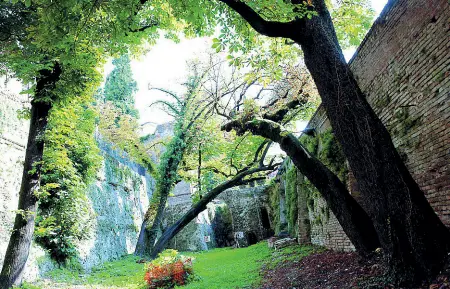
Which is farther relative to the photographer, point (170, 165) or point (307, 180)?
point (170, 165)

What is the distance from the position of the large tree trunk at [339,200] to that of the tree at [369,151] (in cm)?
110

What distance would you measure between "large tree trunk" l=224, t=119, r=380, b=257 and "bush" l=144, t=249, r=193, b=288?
4.17 m

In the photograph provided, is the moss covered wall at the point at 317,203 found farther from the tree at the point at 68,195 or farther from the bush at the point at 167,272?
the tree at the point at 68,195

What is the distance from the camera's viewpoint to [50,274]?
885 centimetres

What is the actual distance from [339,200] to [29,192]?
579cm

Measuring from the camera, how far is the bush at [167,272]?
7.82m

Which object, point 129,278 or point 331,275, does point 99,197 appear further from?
point 331,275

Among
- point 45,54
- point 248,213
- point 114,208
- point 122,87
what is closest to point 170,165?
point 114,208

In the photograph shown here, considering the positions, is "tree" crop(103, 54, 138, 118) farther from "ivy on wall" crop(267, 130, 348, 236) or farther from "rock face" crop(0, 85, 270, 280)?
"ivy on wall" crop(267, 130, 348, 236)

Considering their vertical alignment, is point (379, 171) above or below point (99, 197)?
below

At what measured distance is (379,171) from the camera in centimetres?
389

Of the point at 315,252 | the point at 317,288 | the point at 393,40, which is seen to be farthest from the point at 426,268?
the point at 315,252

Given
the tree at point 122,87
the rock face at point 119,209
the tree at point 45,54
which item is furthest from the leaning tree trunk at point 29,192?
the tree at point 122,87

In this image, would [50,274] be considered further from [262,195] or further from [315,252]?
[262,195]
